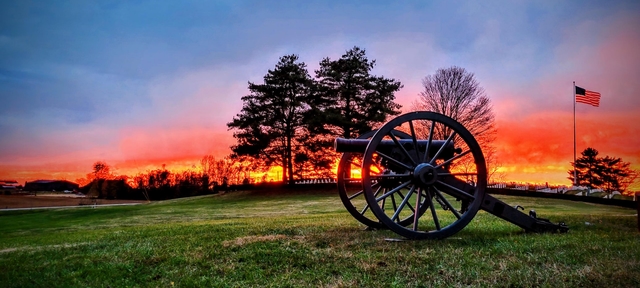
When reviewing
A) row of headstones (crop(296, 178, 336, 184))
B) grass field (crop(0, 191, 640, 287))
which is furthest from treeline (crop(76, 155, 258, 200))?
grass field (crop(0, 191, 640, 287))

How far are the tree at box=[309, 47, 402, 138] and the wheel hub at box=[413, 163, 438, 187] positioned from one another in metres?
30.8

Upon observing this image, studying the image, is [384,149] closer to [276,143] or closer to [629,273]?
[629,273]

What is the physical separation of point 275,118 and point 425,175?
1330 inches

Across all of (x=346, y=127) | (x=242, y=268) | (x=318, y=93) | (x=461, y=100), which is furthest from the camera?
(x=318, y=93)

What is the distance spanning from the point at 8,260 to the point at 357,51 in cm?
3791

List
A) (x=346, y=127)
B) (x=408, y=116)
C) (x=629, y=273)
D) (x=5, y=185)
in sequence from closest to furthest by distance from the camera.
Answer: (x=629, y=273) < (x=408, y=116) < (x=346, y=127) < (x=5, y=185)

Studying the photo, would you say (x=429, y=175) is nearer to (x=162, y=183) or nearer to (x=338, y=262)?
(x=338, y=262)

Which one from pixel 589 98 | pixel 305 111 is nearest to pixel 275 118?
pixel 305 111

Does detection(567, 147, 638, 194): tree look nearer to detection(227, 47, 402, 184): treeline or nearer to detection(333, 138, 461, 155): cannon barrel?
detection(227, 47, 402, 184): treeline

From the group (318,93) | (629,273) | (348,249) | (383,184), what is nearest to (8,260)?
(348,249)

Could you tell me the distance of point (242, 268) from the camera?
18.8 feet

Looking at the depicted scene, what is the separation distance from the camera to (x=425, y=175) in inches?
294

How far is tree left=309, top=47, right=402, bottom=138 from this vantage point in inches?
1534

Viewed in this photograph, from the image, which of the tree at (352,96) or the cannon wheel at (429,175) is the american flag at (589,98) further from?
the cannon wheel at (429,175)
